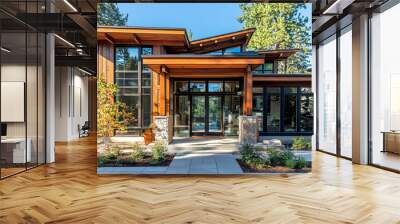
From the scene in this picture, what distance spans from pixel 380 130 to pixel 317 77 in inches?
135

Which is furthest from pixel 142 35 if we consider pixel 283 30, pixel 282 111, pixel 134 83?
pixel 282 111

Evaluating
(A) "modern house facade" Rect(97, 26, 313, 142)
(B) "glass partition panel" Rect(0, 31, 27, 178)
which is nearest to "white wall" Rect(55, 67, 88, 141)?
(B) "glass partition panel" Rect(0, 31, 27, 178)

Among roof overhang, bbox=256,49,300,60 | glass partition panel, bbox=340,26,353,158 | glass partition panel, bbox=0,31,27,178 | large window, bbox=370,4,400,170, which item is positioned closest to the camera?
roof overhang, bbox=256,49,300,60

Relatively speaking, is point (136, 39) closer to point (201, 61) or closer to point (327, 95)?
point (201, 61)

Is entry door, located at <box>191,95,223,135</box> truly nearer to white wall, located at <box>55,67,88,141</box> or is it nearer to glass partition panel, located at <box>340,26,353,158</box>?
glass partition panel, located at <box>340,26,353,158</box>

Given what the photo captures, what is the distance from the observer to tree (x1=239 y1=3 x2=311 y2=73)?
606 cm

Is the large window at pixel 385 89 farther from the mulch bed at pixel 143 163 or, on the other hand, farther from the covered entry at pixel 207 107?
the mulch bed at pixel 143 163

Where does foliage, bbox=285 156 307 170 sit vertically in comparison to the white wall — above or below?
below

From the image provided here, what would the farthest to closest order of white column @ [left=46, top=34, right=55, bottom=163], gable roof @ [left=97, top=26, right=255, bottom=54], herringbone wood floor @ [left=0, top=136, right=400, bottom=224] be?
1. white column @ [left=46, top=34, right=55, bottom=163]
2. gable roof @ [left=97, top=26, right=255, bottom=54]
3. herringbone wood floor @ [left=0, top=136, right=400, bottom=224]

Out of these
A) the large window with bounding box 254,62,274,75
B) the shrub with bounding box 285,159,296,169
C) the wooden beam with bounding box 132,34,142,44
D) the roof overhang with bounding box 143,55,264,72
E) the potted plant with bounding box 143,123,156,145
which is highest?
the wooden beam with bounding box 132,34,142,44

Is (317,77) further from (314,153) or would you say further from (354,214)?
(354,214)

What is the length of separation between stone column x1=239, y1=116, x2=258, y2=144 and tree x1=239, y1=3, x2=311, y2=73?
108 centimetres

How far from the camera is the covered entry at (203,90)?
20.6 feet

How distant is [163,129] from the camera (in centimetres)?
619
